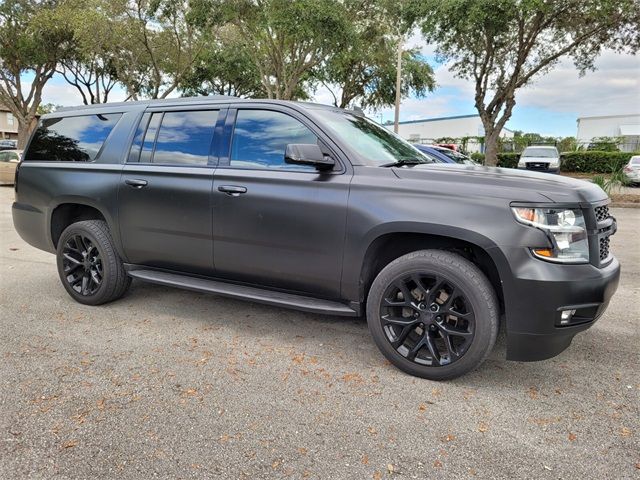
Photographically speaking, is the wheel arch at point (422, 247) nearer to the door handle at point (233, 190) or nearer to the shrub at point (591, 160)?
the door handle at point (233, 190)

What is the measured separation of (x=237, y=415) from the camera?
2740 millimetres

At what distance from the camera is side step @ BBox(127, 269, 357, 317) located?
341cm

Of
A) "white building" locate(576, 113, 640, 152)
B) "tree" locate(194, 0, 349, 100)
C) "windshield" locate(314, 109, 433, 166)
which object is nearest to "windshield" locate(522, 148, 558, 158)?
"tree" locate(194, 0, 349, 100)

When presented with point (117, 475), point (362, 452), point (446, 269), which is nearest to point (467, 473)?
point (362, 452)

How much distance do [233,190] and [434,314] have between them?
1.72 metres

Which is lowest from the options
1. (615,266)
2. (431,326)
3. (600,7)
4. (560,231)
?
(431,326)

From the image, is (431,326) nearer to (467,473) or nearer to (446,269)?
(446,269)

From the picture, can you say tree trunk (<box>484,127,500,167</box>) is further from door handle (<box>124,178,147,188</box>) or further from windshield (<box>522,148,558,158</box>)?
door handle (<box>124,178,147,188</box>)

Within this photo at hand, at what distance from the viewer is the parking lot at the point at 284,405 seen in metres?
2.35

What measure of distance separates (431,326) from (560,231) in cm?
95

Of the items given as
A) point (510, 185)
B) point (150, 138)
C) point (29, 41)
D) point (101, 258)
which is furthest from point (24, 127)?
point (510, 185)

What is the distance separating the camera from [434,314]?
3064 millimetres

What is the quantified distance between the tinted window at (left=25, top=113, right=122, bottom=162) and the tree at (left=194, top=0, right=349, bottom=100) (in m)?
12.3

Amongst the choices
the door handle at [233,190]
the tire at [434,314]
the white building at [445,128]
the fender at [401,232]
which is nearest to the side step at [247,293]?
the fender at [401,232]
